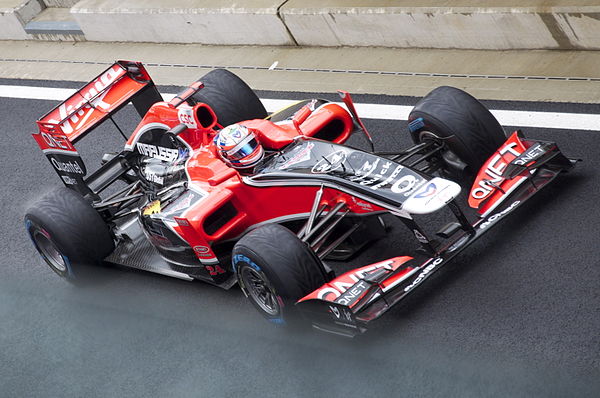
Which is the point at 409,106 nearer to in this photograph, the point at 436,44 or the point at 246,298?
the point at 436,44

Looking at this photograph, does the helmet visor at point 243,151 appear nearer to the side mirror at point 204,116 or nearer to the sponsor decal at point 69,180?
the side mirror at point 204,116

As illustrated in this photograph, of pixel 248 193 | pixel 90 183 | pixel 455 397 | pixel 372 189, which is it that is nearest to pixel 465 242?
pixel 372 189

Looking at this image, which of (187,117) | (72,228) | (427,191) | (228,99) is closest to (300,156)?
(427,191)

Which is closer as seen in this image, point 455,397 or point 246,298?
point 455,397

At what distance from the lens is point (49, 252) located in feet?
25.7

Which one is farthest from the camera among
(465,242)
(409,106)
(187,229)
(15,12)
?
(15,12)

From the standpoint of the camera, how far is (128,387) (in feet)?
21.4

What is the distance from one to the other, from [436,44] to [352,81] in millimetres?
907

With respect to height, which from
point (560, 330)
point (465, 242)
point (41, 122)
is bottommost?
point (560, 330)

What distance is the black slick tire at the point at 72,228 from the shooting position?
7324 millimetres

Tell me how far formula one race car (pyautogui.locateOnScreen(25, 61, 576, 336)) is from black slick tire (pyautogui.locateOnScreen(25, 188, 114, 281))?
0.04 feet

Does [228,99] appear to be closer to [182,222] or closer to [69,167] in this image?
[69,167]

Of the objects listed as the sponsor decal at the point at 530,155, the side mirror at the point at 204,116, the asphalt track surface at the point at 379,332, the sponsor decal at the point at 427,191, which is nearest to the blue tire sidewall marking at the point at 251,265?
the asphalt track surface at the point at 379,332

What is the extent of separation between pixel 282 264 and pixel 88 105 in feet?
9.35
